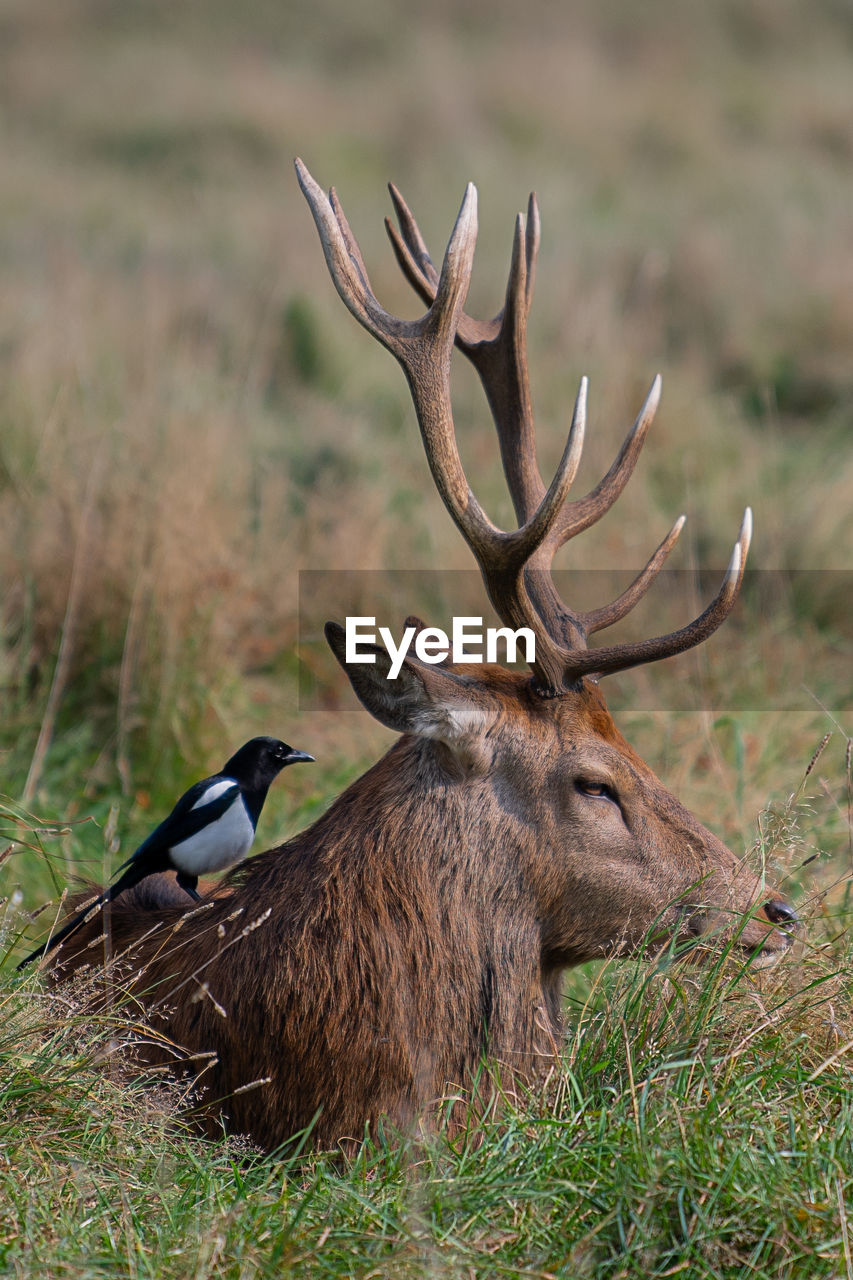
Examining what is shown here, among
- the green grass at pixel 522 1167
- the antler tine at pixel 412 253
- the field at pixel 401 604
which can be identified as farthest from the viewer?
the antler tine at pixel 412 253

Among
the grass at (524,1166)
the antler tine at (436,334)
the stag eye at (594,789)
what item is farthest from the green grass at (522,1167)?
the antler tine at (436,334)

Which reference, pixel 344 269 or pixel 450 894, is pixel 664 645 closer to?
pixel 450 894

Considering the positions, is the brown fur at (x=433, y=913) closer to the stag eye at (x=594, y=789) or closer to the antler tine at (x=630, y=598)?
the stag eye at (x=594, y=789)

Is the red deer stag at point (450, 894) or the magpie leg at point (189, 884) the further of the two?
the magpie leg at point (189, 884)

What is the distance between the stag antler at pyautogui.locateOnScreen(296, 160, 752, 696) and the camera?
9.21 ft

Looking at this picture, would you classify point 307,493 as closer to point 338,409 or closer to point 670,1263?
point 338,409

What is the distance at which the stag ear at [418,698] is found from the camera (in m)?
2.67

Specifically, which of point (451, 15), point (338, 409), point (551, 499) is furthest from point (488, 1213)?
point (451, 15)

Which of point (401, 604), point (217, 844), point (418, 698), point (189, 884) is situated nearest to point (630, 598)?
point (418, 698)

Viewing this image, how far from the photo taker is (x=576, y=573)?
6289mm

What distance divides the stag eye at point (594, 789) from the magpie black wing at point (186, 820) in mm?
733

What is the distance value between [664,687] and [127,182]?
1228 centimetres

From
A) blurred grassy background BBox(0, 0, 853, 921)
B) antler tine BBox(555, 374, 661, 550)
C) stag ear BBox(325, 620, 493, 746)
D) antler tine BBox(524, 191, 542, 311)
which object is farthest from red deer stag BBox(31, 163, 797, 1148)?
antler tine BBox(524, 191, 542, 311)

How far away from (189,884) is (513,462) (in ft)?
A: 4.09
